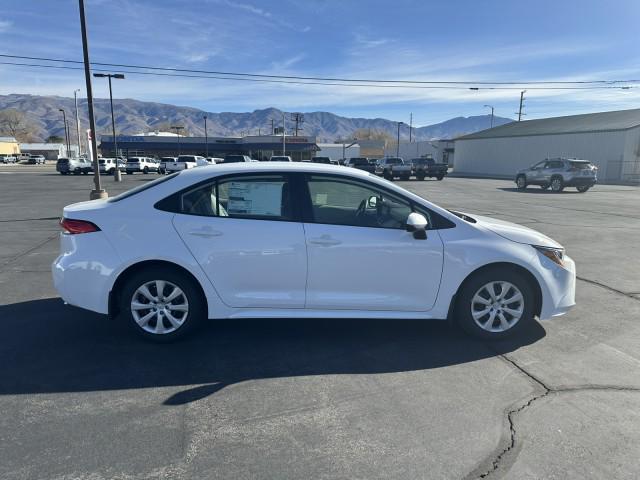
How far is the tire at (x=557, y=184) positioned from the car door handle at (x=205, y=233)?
2604cm

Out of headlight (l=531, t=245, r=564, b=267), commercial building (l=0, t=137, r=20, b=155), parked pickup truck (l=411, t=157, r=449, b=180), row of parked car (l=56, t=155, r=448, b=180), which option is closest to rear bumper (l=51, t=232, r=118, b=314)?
headlight (l=531, t=245, r=564, b=267)

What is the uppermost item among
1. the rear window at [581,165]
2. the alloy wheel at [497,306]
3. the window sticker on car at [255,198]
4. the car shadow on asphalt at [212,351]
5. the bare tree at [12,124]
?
the bare tree at [12,124]

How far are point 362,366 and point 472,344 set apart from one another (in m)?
1.20

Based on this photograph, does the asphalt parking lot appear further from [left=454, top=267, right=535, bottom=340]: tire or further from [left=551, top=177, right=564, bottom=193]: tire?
[left=551, top=177, right=564, bottom=193]: tire

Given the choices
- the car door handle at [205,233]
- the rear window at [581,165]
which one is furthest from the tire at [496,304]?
the rear window at [581,165]

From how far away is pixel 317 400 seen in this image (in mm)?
3268

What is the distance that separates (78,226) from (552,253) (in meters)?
4.41

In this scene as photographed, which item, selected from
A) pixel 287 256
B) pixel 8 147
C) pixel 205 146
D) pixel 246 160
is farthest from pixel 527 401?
pixel 8 147

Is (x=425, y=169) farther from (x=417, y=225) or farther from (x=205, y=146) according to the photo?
(x=205, y=146)

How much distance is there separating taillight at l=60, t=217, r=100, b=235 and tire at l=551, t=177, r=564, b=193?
26644mm

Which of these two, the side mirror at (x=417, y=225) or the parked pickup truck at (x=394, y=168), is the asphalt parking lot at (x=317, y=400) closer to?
the side mirror at (x=417, y=225)

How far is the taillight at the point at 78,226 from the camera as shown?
157 inches

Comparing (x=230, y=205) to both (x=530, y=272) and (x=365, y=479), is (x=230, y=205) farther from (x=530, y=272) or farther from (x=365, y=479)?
(x=530, y=272)

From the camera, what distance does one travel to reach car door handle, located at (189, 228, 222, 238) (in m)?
3.94
